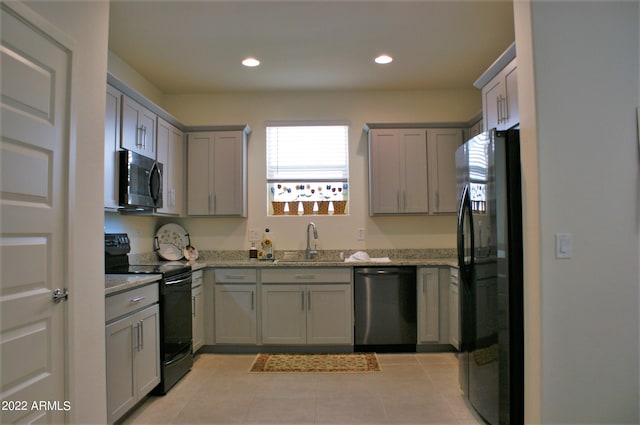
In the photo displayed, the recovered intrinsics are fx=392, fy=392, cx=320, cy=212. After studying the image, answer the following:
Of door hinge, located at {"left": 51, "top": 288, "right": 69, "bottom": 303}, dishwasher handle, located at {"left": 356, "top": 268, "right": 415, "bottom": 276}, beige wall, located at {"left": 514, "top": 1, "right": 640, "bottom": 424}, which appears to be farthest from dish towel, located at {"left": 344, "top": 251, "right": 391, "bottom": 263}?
door hinge, located at {"left": 51, "top": 288, "right": 69, "bottom": 303}

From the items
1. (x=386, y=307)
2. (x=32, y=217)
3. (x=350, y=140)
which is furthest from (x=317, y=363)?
(x=32, y=217)

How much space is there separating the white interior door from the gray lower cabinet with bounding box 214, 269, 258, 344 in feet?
7.05

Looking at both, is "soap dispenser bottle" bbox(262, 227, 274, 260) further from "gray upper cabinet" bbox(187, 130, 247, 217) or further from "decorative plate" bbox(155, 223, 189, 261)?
"decorative plate" bbox(155, 223, 189, 261)

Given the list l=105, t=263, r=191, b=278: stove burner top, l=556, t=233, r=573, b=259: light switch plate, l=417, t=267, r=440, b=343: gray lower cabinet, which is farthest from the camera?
l=417, t=267, r=440, b=343: gray lower cabinet

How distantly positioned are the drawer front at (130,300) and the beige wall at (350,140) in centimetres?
171

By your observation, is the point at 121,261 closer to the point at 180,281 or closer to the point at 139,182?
the point at 180,281

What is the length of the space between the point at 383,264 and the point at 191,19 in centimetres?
270

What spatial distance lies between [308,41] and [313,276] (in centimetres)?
217

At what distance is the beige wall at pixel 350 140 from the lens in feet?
14.7

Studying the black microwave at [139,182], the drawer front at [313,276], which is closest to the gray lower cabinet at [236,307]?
the drawer front at [313,276]

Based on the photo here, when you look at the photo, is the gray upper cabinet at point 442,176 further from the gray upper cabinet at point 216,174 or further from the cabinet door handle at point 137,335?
the cabinet door handle at point 137,335

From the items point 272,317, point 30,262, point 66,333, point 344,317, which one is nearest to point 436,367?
point 344,317

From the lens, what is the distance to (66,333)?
1.79m

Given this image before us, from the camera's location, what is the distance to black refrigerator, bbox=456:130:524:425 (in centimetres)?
216
